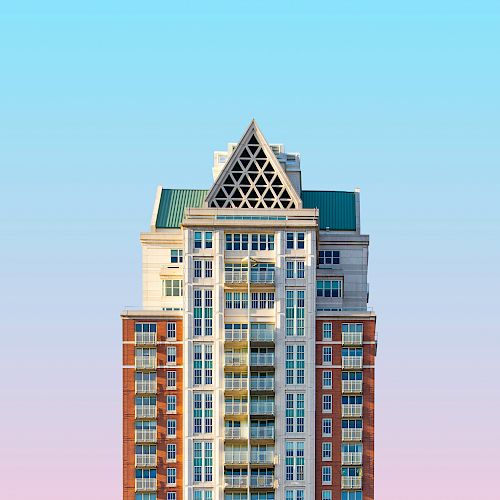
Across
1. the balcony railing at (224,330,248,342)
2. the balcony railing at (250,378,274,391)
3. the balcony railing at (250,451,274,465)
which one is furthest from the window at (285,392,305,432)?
the balcony railing at (224,330,248,342)

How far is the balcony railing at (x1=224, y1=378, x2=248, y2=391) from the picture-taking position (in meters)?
184

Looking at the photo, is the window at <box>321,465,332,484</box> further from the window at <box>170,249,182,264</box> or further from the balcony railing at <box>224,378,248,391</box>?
the window at <box>170,249,182,264</box>

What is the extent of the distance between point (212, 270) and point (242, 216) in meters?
7.09

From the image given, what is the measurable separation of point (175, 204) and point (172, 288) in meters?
12.4

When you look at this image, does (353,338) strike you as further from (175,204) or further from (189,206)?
(175,204)

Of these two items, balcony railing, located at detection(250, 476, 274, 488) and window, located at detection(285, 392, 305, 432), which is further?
window, located at detection(285, 392, 305, 432)

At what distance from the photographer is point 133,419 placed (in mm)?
185750

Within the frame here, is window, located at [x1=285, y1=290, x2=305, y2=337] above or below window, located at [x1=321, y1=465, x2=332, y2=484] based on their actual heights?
above

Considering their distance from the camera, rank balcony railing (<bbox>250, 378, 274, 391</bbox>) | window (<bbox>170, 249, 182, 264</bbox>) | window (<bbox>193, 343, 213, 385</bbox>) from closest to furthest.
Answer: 1. balcony railing (<bbox>250, 378, 274, 391</bbox>)
2. window (<bbox>193, 343, 213, 385</bbox>)
3. window (<bbox>170, 249, 182, 264</bbox>)

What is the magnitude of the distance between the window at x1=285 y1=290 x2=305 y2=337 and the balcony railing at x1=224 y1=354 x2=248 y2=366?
18.9ft

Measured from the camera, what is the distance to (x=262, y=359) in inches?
7279

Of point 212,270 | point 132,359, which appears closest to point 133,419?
point 132,359

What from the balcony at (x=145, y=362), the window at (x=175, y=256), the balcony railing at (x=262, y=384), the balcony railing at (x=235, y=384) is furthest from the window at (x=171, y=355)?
the window at (x=175, y=256)

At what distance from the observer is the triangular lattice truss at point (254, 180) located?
188 meters
